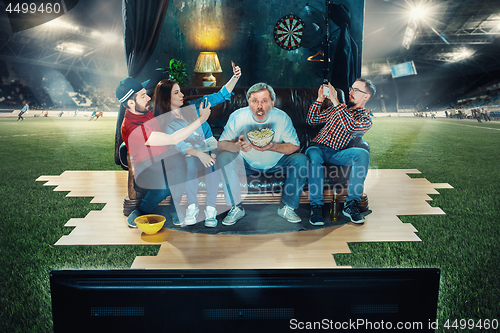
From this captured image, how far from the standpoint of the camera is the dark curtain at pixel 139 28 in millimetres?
3633

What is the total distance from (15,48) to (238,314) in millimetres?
17017

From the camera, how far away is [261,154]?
8.20ft

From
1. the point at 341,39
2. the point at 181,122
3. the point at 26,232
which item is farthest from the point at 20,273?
the point at 341,39

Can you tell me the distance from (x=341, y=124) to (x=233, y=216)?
1.15m

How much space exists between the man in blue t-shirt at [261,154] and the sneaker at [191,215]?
0.75ft

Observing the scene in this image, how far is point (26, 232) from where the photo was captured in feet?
7.49

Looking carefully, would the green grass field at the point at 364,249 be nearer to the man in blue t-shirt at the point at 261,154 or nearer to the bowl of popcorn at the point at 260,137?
the man in blue t-shirt at the point at 261,154

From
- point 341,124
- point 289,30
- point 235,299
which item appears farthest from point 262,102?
point 289,30

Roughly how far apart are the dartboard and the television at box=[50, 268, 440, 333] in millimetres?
4612

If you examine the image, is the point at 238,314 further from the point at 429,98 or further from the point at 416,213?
the point at 429,98

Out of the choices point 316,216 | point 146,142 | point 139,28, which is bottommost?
point 316,216

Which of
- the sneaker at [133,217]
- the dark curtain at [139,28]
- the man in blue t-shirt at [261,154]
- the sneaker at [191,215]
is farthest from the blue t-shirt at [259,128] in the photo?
the dark curtain at [139,28]

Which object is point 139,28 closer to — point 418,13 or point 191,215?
point 191,215

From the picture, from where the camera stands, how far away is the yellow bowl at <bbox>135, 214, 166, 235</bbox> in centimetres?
223
